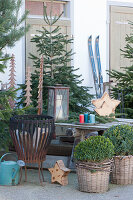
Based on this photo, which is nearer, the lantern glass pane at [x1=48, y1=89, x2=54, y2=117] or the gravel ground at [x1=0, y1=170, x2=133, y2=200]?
the gravel ground at [x1=0, y1=170, x2=133, y2=200]

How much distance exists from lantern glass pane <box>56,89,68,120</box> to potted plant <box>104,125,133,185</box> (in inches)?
42.7

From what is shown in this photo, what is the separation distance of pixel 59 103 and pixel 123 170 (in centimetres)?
161

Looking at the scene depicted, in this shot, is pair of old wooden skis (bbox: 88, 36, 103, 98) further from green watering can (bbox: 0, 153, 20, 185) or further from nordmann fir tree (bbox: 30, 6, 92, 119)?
green watering can (bbox: 0, 153, 20, 185)

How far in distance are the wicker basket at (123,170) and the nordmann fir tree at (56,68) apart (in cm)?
245

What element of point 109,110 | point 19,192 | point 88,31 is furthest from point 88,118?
point 88,31

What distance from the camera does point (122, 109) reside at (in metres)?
7.71

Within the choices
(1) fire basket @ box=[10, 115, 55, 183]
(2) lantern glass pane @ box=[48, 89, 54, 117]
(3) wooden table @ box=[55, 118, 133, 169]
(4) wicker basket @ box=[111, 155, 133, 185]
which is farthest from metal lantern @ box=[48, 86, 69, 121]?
(4) wicker basket @ box=[111, 155, 133, 185]

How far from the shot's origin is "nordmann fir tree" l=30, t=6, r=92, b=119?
7.75m

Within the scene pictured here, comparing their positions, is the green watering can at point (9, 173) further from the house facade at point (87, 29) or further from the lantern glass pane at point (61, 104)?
the house facade at point (87, 29)

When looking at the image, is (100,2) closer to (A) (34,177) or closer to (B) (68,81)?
(B) (68,81)

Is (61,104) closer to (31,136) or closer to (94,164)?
(31,136)

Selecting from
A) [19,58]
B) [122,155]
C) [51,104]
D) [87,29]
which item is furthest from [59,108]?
[87,29]

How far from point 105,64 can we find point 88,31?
3.08ft

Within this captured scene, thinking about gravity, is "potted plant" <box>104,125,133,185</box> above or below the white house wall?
below
